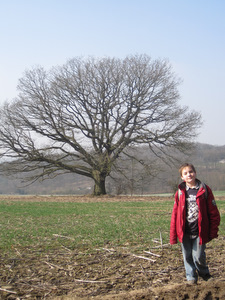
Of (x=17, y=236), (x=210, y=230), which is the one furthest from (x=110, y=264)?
(x=17, y=236)

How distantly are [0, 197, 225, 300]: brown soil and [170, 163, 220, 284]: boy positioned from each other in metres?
0.24

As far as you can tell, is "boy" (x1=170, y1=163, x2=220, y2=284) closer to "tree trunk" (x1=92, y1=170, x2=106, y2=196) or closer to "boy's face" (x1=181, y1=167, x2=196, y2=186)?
"boy's face" (x1=181, y1=167, x2=196, y2=186)

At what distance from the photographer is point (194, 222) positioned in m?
5.20

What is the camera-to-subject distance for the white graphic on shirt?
204 inches

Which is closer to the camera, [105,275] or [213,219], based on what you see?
[213,219]

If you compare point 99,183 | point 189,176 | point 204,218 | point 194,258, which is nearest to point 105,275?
point 194,258

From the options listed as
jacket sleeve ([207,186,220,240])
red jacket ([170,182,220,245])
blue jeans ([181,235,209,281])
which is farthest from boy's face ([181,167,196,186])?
blue jeans ([181,235,209,281])

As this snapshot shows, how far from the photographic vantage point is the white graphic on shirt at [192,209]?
17.0 feet

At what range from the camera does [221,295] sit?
14.4 feet

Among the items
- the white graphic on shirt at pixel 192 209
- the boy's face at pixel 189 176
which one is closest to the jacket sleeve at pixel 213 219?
the white graphic on shirt at pixel 192 209

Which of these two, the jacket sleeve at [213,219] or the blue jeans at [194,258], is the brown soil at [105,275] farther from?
the jacket sleeve at [213,219]

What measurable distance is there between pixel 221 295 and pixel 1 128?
26201 millimetres

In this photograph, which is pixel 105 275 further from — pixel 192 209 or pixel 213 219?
pixel 213 219

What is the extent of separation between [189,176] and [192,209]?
0.48 meters
